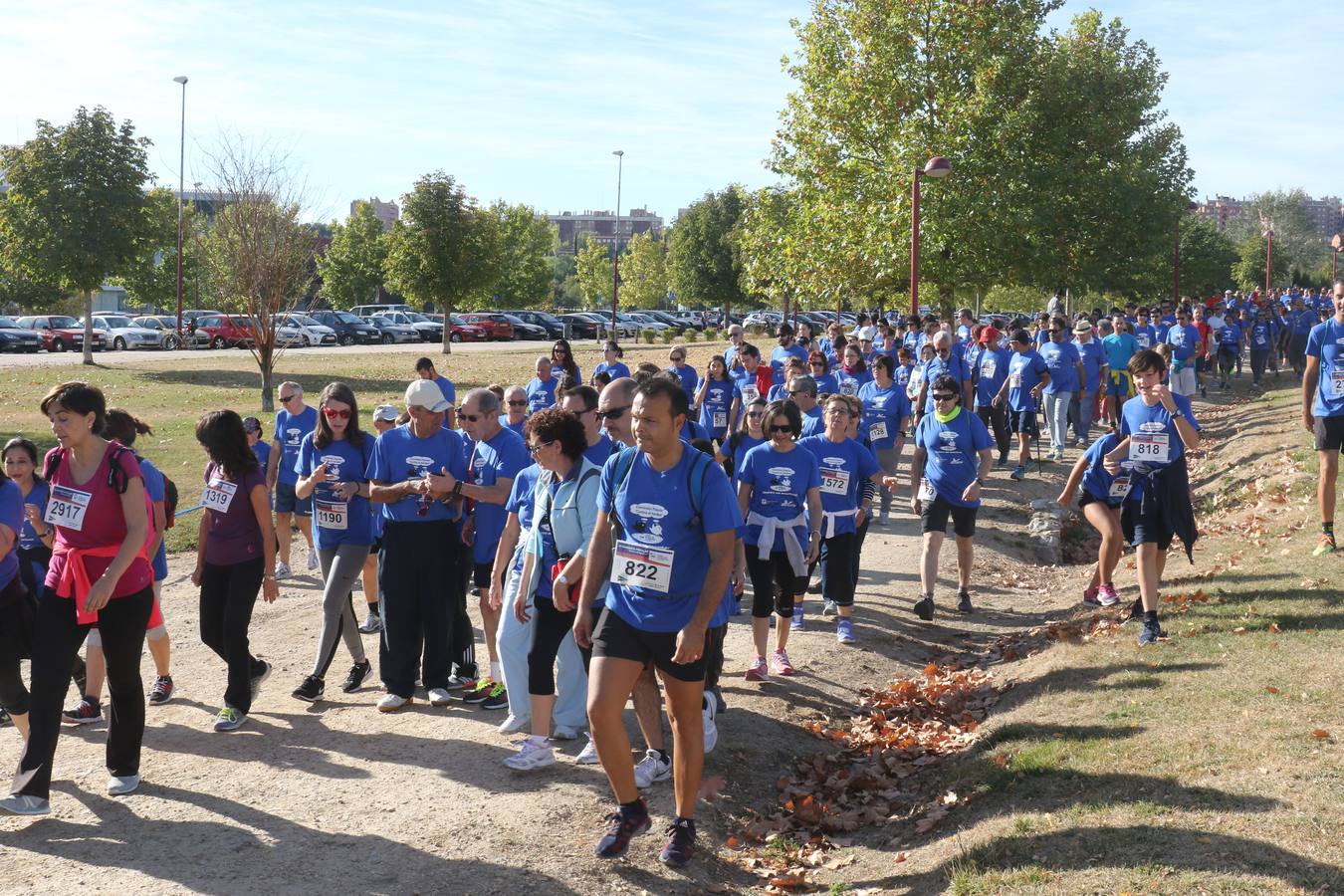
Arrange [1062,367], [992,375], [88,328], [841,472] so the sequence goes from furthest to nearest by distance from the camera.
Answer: [88,328] → [1062,367] → [992,375] → [841,472]

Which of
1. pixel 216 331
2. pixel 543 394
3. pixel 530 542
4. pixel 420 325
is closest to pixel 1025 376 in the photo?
pixel 543 394

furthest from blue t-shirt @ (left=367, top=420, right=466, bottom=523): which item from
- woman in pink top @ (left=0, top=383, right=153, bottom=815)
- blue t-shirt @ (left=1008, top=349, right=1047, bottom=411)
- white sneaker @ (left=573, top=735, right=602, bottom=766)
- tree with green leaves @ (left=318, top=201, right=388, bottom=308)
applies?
tree with green leaves @ (left=318, top=201, right=388, bottom=308)

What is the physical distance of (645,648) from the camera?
17.1 feet

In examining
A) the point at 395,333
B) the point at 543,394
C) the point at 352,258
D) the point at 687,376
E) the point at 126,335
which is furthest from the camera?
the point at 352,258

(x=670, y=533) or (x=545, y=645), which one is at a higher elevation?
(x=670, y=533)

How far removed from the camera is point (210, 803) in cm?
608

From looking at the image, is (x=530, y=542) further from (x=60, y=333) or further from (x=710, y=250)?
(x=710, y=250)

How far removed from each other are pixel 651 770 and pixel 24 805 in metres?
2.97

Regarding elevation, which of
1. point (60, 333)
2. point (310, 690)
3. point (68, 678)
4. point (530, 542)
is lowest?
point (310, 690)

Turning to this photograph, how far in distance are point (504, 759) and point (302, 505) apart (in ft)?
19.1

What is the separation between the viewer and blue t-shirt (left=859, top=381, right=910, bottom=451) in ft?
43.1

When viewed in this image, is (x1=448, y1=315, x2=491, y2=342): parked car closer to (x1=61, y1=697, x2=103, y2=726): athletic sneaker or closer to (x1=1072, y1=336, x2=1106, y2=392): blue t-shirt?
(x1=1072, y1=336, x2=1106, y2=392): blue t-shirt

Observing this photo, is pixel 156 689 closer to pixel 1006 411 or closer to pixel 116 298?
pixel 1006 411

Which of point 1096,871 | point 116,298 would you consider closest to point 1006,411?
point 1096,871
